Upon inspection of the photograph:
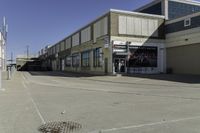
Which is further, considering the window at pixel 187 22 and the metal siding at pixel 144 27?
the metal siding at pixel 144 27

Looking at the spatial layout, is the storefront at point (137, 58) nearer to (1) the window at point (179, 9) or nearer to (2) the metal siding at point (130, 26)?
(2) the metal siding at point (130, 26)

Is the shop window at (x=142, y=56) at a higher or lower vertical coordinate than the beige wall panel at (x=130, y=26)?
lower

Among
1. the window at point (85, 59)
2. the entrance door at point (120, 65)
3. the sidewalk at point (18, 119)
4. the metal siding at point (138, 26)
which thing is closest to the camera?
the sidewalk at point (18, 119)

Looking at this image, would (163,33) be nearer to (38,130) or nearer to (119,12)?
(119,12)

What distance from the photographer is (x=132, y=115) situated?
8992mm

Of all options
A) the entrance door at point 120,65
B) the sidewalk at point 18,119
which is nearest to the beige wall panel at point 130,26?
the entrance door at point 120,65

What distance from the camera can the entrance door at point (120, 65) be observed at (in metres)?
38.2

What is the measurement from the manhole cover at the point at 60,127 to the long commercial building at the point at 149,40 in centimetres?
2879

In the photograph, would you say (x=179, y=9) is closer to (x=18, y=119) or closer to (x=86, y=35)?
(x=86, y=35)

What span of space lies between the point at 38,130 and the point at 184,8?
42.2m

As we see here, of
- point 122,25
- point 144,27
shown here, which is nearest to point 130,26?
point 122,25

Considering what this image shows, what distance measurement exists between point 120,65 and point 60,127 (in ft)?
103

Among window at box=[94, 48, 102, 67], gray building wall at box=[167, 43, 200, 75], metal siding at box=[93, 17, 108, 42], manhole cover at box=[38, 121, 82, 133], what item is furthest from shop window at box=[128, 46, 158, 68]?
manhole cover at box=[38, 121, 82, 133]

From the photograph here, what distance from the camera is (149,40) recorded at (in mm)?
40094
